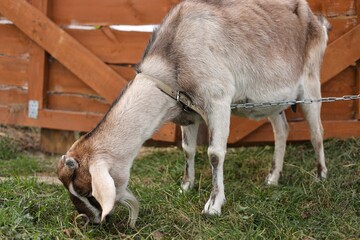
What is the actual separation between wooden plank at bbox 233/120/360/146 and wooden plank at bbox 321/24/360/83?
490 mm

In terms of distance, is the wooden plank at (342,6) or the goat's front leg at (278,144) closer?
the goat's front leg at (278,144)

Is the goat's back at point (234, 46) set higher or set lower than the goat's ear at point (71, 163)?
higher

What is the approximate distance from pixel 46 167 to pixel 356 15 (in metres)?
3.42

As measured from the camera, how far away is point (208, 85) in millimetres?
4613

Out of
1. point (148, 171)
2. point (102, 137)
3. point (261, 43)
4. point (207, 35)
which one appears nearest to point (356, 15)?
point (261, 43)

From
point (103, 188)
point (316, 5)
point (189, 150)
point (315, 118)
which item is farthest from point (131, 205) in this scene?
point (316, 5)

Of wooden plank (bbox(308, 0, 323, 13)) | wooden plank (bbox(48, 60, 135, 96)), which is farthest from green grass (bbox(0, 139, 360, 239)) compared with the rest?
wooden plank (bbox(308, 0, 323, 13))

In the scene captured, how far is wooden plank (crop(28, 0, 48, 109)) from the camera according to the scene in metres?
6.79

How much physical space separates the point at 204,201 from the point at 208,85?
3.05ft

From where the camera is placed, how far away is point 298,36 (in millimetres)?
5461

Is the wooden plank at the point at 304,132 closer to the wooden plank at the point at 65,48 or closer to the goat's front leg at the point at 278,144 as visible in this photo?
the goat's front leg at the point at 278,144

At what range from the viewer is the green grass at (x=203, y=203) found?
4.19 meters

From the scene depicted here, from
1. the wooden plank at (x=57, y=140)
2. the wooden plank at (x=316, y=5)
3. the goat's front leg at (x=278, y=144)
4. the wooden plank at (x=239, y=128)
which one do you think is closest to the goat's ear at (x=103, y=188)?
the goat's front leg at (x=278, y=144)

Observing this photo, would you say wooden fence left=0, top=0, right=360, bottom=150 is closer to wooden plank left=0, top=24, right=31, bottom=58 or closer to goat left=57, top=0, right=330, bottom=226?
wooden plank left=0, top=24, right=31, bottom=58
